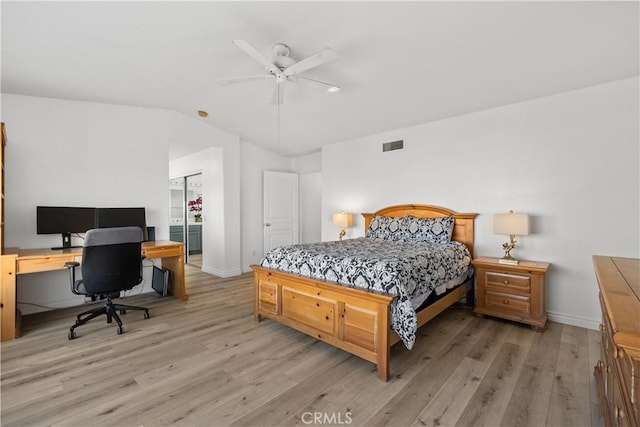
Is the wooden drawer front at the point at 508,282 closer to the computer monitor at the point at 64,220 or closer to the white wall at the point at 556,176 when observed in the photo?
the white wall at the point at 556,176

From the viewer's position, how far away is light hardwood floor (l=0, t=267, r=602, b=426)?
5.84 feet

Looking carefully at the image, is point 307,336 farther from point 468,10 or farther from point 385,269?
point 468,10

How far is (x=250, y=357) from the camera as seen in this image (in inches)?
97.0

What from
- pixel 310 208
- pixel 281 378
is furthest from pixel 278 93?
pixel 310 208

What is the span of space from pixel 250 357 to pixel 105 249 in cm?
180

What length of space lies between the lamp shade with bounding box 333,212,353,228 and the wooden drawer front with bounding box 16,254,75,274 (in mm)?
3534

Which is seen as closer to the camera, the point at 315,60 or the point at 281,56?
the point at 315,60

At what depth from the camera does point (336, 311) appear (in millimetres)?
2469

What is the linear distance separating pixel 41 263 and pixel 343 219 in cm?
385

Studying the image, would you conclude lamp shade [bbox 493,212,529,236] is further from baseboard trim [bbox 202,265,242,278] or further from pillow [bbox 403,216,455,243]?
baseboard trim [bbox 202,265,242,278]

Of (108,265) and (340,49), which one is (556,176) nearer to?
(340,49)

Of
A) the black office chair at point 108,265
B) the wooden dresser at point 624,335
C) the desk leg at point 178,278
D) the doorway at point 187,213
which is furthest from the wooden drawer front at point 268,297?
the doorway at point 187,213

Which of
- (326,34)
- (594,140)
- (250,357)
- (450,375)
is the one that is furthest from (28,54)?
(594,140)

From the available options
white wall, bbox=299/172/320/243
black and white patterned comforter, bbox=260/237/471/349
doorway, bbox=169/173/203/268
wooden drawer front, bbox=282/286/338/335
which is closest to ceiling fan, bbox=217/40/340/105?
black and white patterned comforter, bbox=260/237/471/349
